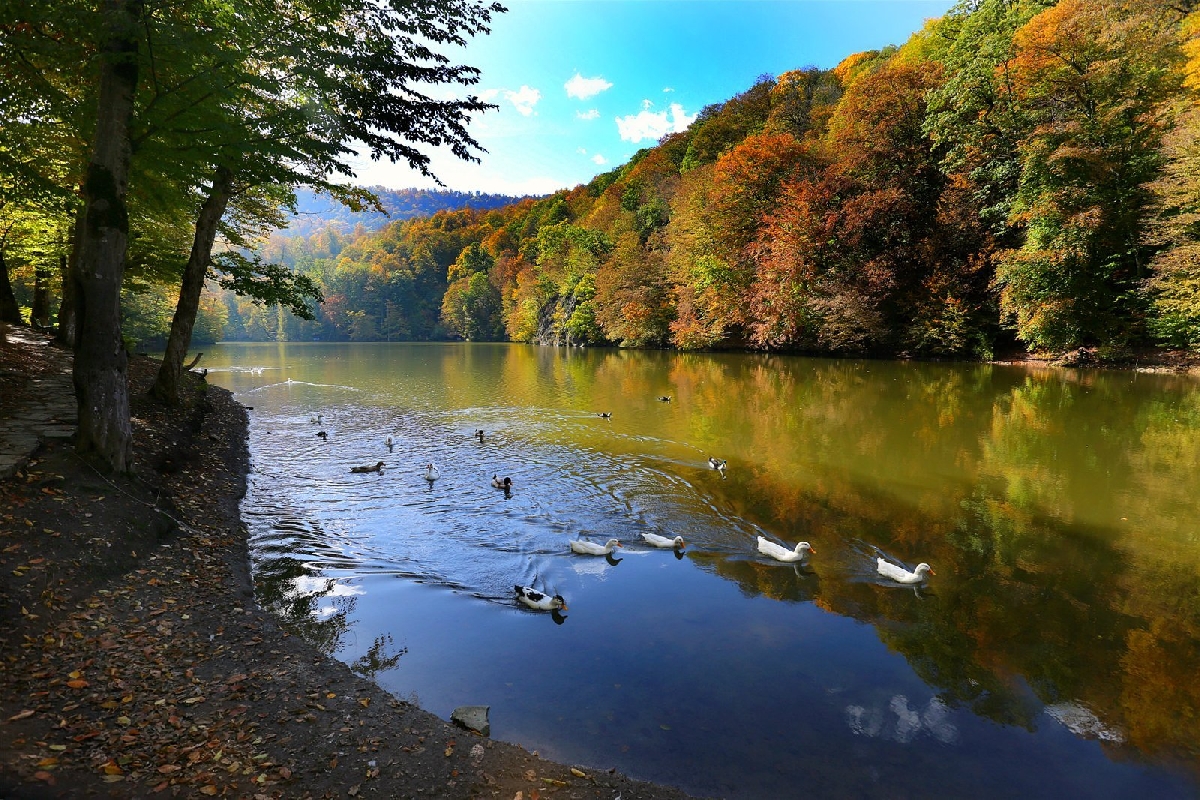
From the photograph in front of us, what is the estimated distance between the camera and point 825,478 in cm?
1237

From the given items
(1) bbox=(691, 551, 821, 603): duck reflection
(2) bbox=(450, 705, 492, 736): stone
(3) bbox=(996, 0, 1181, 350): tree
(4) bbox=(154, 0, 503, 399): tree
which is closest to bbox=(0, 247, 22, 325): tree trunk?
(4) bbox=(154, 0, 503, 399): tree

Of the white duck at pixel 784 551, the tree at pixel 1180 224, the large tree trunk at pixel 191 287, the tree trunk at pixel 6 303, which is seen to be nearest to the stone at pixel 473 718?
the white duck at pixel 784 551

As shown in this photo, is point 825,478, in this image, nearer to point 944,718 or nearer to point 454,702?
point 944,718

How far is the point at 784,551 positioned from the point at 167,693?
23.3ft

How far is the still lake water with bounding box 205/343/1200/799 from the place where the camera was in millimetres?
4645

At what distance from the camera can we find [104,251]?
675cm

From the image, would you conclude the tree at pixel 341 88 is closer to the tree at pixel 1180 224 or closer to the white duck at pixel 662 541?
the white duck at pixel 662 541

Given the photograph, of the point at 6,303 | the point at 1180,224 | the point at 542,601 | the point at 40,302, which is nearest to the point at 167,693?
the point at 542,601

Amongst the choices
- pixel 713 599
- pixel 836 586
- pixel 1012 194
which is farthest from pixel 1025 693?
pixel 1012 194

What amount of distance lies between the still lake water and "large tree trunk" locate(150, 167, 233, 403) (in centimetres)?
256

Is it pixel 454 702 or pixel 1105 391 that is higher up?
pixel 1105 391

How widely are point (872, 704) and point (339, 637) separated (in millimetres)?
5330

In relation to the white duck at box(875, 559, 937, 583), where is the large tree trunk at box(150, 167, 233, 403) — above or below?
above

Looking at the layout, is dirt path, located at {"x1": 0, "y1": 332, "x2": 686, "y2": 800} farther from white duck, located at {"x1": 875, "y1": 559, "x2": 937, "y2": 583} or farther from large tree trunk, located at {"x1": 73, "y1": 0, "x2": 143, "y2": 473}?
white duck, located at {"x1": 875, "y1": 559, "x2": 937, "y2": 583}
